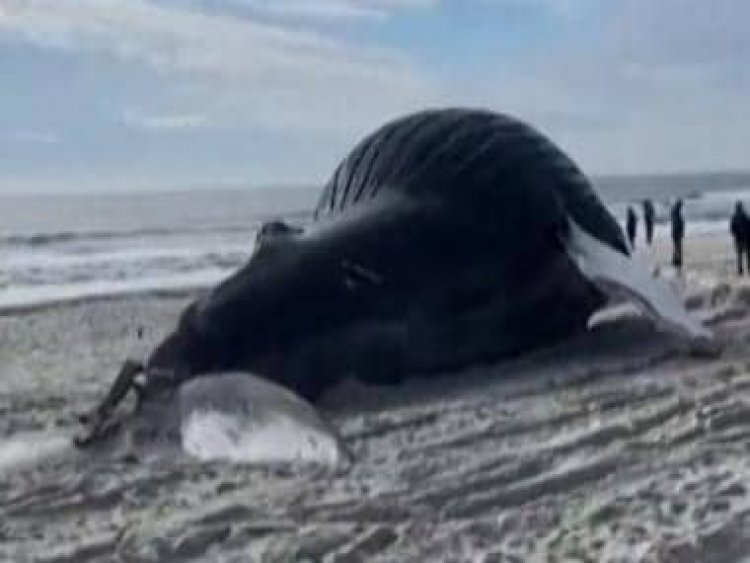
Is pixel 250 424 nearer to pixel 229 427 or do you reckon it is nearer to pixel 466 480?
pixel 229 427

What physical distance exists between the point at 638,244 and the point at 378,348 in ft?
95.7

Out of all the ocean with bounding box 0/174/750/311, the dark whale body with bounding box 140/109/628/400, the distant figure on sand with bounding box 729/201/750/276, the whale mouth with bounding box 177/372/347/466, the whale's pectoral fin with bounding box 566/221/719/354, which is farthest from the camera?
the ocean with bounding box 0/174/750/311

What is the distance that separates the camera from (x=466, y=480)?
20.8ft

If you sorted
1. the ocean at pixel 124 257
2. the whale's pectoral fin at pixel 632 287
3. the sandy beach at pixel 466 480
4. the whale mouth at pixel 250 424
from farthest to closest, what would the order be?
the ocean at pixel 124 257, the whale's pectoral fin at pixel 632 287, the whale mouth at pixel 250 424, the sandy beach at pixel 466 480

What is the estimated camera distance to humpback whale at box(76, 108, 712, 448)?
8.28m

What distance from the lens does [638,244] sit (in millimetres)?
36906

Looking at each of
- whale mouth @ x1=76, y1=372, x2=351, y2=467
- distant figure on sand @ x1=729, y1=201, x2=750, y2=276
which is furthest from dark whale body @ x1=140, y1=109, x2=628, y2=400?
distant figure on sand @ x1=729, y1=201, x2=750, y2=276

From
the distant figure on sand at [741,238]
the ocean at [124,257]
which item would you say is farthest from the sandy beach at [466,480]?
the ocean at [124,257]

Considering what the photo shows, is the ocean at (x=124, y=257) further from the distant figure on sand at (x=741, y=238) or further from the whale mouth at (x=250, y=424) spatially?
the whale mouth at (x=250, y=424)

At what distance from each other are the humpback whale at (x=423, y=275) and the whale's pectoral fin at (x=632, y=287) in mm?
13

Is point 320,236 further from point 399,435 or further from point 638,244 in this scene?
point 638,244

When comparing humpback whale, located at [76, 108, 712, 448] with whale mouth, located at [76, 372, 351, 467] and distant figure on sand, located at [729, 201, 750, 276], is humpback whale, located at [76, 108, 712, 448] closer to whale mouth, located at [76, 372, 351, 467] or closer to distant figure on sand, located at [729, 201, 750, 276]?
whale mouth, located at [76, 372, 351, 467]

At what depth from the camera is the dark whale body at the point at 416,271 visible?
27.2 ft

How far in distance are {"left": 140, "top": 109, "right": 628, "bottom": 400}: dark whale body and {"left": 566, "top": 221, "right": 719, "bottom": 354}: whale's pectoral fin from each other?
0.46 feet
